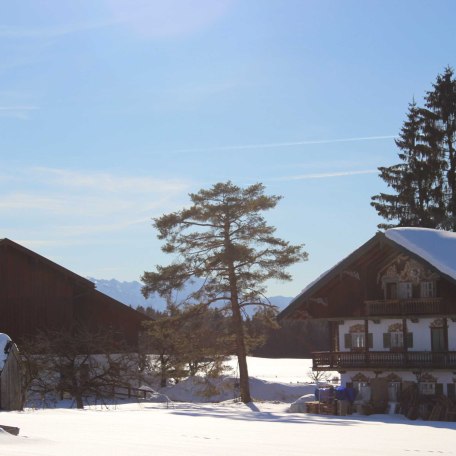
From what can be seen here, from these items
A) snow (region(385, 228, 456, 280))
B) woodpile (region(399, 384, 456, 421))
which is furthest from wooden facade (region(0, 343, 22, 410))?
snow (region(385, 228, 456, 280))

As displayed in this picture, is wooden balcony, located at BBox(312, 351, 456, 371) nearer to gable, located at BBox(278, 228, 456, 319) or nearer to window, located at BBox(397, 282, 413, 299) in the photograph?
gable, located at BBox(278, 228, 456, 319)

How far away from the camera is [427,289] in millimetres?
39438

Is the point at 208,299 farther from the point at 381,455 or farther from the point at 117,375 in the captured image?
the point at 381,455

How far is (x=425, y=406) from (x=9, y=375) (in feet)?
63.2

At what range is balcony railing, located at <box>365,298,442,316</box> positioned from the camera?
38469 mm

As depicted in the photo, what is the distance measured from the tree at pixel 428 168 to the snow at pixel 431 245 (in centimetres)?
2003

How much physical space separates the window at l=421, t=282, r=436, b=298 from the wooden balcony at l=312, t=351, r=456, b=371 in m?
2.71

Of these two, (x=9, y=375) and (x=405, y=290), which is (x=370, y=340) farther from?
(x=9, y=375)

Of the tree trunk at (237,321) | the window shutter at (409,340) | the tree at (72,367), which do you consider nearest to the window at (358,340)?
the window shutter at (409,340)

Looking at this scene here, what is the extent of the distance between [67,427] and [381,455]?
6.41 m

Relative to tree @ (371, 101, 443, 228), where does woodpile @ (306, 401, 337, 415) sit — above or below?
below

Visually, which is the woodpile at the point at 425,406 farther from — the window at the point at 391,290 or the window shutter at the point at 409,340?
the window at the point at 391,290

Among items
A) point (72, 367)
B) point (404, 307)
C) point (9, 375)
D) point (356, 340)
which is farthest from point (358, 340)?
point (9, 375)

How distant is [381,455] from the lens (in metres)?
14.0
